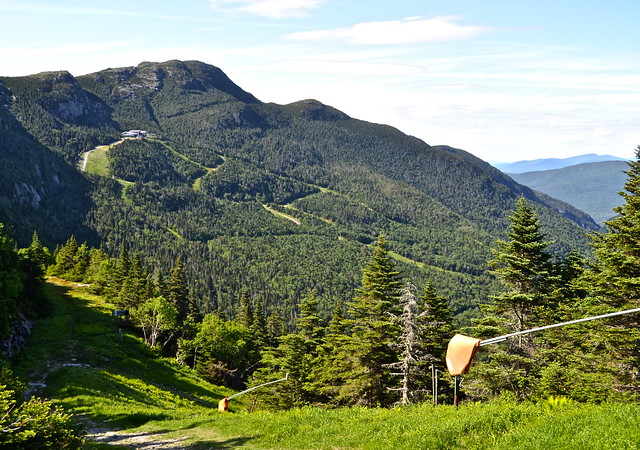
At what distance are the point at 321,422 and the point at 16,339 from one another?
38.3 metres

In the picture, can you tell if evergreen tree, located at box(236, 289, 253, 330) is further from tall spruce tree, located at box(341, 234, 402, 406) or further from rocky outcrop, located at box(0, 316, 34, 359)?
tall spruce tree, located at box(341, 234, 402, 406)

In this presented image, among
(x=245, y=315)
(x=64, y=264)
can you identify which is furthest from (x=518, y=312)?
(x=64, y=264)

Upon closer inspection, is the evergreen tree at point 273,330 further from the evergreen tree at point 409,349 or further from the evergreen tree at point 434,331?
the evergreen tree at point 409,349

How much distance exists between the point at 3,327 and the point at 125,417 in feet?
69.8

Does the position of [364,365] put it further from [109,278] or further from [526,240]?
[109,278]

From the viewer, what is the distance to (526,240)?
2909 centimetres

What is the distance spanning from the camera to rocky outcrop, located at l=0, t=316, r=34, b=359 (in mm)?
38263

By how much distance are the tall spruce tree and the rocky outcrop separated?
99.1ft

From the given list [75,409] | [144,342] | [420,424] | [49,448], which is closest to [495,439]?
[420,424]

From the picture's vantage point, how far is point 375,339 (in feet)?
103

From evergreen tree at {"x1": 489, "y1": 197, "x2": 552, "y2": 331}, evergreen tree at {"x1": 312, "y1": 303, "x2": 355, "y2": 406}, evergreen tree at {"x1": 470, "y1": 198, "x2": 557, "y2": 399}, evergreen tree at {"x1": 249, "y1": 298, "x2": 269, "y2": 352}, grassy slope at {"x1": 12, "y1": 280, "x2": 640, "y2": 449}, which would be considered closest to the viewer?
grassy slope at {"x1": 12, "y1": 280, "x2": 640, "y2": 449}

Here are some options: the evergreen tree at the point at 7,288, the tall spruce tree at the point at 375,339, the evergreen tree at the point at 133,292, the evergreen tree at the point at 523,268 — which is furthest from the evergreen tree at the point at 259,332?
the evergreen tree at the point at 523,268

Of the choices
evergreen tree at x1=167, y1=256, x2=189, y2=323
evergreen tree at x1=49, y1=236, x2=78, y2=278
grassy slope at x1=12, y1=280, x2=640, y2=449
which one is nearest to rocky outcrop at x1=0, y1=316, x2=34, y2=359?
grassy slope at x1=12, y1=280, x2=640, y2=449

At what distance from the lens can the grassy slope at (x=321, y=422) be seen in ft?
38.8
